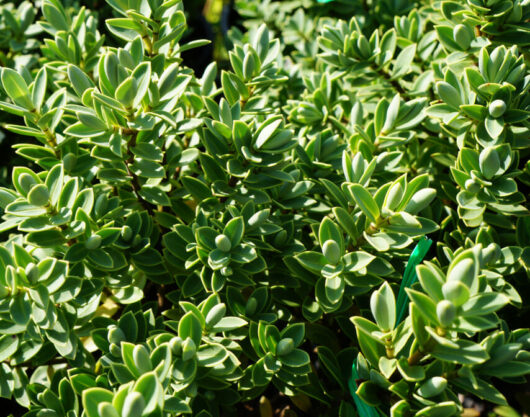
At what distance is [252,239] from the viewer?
1.08m

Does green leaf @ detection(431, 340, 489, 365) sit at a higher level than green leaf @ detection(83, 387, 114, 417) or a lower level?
higher

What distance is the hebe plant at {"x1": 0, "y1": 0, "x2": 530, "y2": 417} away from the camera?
0.87m

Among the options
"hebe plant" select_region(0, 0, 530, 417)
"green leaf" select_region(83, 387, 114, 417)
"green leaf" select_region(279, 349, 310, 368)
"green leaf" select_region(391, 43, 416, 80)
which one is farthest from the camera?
"green leaf" select_region(391, 43, 416, 80)

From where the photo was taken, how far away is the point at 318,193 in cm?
126

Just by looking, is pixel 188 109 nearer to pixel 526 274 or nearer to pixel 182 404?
pixel 182 404

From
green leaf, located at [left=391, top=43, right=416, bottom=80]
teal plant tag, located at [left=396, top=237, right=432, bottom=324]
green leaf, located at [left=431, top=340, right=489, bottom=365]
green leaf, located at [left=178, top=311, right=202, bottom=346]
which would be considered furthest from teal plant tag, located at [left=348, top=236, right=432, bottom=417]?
green leaf, located at [left=391, top=43, right=416, bottom=80]

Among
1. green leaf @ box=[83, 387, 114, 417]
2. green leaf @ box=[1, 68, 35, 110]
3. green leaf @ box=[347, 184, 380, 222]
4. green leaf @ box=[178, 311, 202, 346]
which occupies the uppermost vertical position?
green leaf @ box=[1, 68, 35, 110]

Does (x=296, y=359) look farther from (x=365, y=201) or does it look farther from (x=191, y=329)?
(x=365, y=201)

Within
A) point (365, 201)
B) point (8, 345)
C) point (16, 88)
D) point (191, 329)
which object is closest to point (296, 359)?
point (191, 329)

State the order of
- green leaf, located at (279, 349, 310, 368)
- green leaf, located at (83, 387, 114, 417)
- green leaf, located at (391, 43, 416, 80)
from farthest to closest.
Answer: green leaf, located at (391, 43, 416, 80)
green leaf, located at (279, 349, 310, 368)
green leaf, located at (83, 387, 114, 417)

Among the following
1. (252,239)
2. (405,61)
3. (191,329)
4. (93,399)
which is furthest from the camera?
(405,61)

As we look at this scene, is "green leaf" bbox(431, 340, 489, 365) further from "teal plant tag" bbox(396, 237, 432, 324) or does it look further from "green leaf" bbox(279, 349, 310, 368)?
"green leaf" bbox(279, 349, 310, 368)

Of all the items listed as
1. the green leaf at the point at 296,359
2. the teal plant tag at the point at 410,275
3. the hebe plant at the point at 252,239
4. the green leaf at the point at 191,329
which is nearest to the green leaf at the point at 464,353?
the hebe plant at the point at 252,239

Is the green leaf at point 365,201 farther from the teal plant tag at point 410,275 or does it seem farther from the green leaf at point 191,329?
the green leaf at point 191,329
